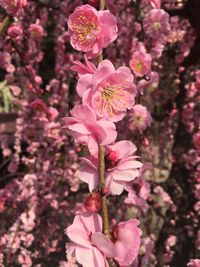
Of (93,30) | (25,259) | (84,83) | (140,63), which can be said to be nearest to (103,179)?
(84,83)

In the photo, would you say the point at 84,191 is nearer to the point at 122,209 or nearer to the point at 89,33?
the point at 122,209

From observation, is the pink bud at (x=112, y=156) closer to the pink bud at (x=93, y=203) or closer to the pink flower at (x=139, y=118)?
the pink bud at (x=93, y=203)

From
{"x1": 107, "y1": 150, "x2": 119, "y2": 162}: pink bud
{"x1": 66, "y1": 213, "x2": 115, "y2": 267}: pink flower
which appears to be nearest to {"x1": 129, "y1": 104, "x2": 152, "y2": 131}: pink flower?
{"x1": 107, "y1": 150, "x2": 119, "y2": 162}: pink bud

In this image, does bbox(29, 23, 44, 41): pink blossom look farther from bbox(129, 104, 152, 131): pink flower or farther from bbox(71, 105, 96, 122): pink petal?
bbox(71, 105, 96, 122): pink petal

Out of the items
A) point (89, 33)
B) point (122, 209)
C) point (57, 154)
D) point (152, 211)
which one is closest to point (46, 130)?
point (57, 154)

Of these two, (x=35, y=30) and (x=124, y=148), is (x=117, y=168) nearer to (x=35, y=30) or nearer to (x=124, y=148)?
(x=124, y=148)
